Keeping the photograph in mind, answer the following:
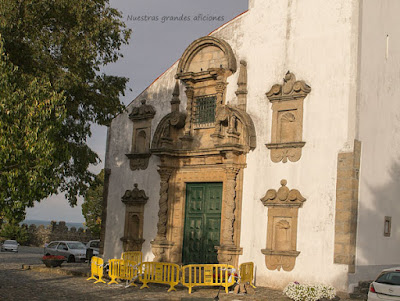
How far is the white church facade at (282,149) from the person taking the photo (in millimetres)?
16188

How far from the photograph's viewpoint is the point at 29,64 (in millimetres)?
15508

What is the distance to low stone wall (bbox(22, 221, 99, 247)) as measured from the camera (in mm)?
44094

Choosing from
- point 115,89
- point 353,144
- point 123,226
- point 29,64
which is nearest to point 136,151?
point 123,226

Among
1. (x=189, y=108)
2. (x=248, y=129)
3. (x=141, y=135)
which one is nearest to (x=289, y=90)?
(x=248, y=129)

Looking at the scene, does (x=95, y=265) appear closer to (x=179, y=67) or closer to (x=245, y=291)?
(x=245, y=291)

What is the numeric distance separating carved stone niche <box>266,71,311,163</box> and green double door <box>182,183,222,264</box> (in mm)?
2842

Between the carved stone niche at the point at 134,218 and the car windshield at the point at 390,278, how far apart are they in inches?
381

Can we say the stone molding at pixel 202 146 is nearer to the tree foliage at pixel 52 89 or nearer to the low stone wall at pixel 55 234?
the tree foliage at pixel 52 89

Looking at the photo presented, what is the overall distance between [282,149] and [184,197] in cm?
449

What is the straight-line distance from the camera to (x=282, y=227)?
17172mm

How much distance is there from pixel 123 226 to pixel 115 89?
6221 mm

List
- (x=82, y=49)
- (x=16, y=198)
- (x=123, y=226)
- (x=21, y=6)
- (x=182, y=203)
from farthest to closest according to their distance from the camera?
1. (x=123, y=226)
2. (x=182, y=203)
3. (x=82, y=49)
4. (x=21, y=6)
5. (x=16, y=198)

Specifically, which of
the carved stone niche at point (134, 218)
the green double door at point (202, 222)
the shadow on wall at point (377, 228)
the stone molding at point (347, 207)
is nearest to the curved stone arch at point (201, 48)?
the green double door at point (202, 222)

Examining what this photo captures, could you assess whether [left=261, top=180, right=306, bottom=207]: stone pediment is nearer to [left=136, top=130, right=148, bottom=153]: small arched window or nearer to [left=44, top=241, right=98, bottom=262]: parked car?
[left=136, top=130, right=148, bottom=153]: small arched window
